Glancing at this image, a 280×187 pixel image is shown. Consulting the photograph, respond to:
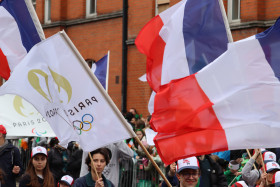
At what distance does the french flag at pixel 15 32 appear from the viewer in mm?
9820

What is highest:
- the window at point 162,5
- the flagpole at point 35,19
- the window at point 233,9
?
the window at point 162,5

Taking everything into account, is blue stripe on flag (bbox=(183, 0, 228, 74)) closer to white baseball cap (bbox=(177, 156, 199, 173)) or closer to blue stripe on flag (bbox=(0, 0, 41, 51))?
white baseball cap (bbox=(177, 156, 199, 173))

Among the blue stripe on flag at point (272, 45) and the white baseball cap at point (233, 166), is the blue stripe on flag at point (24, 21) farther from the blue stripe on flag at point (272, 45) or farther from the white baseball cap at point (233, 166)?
the blue stripe on flag at point (272, 45)

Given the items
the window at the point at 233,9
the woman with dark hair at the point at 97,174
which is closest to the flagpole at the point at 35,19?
the woman with dark hair at the point at 97,174

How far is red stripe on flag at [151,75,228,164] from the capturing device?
6.59m

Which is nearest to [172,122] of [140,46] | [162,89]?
[162,89]

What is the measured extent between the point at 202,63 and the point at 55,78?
6.03 feet

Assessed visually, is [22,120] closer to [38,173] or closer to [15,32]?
[15,32]

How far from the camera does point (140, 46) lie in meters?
9.97

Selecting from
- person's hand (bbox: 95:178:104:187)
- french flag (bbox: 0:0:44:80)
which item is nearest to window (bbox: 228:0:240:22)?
french flag (bbox: 0:0:44:80)

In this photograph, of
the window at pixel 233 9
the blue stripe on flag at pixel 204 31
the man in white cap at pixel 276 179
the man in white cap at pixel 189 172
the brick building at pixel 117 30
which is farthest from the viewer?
the brick building at pixel 117 30

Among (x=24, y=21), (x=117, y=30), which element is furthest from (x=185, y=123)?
(x=117, y=30)

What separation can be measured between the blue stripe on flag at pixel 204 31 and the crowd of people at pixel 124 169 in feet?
4.28

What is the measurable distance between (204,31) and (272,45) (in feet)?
7.51
